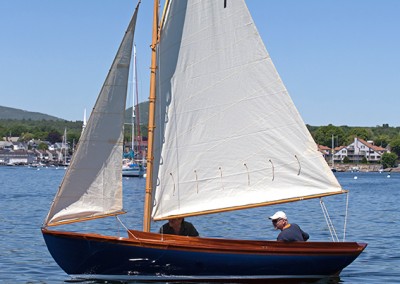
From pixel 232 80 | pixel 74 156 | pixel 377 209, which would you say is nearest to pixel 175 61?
pixel 232 80

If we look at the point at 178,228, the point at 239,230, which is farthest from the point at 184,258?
the point at 239,230

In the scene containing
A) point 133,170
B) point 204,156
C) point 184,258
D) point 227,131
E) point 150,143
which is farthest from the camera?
point 133,170

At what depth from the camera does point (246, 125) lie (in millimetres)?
20234

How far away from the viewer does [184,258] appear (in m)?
19.4

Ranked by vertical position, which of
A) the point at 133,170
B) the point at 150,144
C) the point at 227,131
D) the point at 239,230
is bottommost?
the point at 239,230

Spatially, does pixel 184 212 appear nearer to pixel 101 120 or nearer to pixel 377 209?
pixel 101 120

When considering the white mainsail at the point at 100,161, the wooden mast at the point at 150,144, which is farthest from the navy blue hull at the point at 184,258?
the wooden mast at the point at 150,144

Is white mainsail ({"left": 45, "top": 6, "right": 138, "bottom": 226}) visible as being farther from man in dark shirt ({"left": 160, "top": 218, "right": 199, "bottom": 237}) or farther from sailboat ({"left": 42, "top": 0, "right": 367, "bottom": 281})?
man in dark shirt ({"left": 160, "top": 218, "right": 199, "bottom": 237})

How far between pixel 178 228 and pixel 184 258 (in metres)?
0.96

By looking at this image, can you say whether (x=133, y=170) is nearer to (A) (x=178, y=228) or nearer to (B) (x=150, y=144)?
(A) (x=178, y=228)

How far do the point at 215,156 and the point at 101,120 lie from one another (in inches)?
106

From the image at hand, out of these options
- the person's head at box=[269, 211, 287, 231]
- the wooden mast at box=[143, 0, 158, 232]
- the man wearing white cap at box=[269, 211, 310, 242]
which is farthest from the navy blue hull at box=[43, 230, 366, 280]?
the wooden mast at box=[143, 0, 158, 232]

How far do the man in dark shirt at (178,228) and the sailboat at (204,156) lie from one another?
0.34 metres

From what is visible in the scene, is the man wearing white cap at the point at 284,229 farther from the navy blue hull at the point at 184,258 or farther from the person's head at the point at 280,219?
the navy blue hull at the point at 184,258
